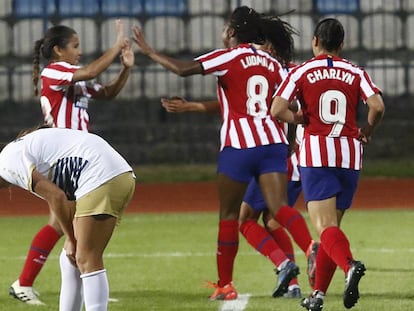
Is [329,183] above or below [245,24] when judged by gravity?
below

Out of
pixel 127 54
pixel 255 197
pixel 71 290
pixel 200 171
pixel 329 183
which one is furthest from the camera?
pixel 200 171

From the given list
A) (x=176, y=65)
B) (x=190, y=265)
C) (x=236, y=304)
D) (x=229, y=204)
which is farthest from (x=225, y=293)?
(x=190, y=265)

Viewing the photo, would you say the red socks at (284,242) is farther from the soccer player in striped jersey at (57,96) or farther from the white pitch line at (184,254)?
the white pitch line at (184,254)

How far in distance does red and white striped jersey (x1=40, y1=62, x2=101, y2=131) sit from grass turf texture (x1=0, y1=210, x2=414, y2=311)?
1.27m

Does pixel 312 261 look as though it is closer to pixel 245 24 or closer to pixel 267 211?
pixel 267 211

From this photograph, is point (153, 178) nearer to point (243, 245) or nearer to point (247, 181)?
point (243, 245)

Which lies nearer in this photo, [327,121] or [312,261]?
[327,121]

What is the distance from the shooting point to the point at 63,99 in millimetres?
9633

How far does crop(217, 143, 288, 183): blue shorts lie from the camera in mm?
9359

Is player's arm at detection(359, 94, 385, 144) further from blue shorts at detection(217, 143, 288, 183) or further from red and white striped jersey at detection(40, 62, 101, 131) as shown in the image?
red and white striped jersey at detection(40, 62, 101, 131)

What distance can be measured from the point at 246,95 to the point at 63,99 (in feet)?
4.34

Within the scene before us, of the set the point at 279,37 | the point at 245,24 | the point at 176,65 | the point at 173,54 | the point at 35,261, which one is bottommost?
the point at 35,261

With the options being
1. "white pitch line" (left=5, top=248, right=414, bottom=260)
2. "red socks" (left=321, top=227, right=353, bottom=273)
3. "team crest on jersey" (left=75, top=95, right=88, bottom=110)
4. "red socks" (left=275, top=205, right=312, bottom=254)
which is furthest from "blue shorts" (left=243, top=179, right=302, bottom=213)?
"white pitch line" (left=5, top=248, right=414, bottom=260)

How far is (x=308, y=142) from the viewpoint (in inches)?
331
